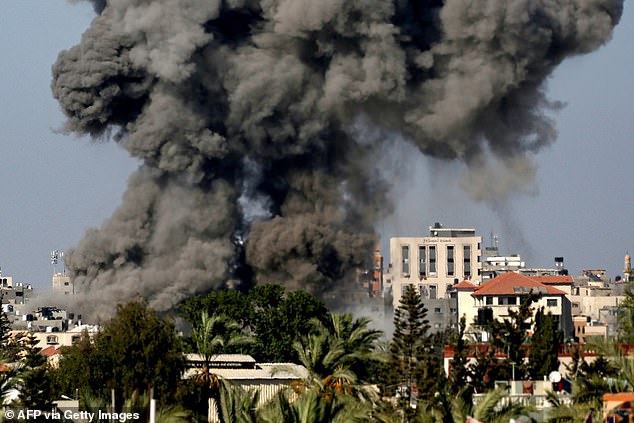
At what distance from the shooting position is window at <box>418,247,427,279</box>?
4245 inches

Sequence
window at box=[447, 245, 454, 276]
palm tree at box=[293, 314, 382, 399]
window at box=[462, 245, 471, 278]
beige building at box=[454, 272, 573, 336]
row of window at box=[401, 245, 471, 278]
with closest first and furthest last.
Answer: palm tree at box=[293, 314, 382, 399] < beige building at box=[454, 272, 573, 336] < window at box=[462, 245, 471, 278] < row of window at box=[401, 245, 471, 278] < window at box=[447, 245, 454, 276]

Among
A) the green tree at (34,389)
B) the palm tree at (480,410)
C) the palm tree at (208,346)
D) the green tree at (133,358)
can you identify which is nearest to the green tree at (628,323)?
the palm tree at (480,410)

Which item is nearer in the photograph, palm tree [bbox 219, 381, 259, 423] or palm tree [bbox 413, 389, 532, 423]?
palm tree [bbox 413, 389, 532, 423]

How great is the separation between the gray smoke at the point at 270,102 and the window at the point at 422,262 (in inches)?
1528

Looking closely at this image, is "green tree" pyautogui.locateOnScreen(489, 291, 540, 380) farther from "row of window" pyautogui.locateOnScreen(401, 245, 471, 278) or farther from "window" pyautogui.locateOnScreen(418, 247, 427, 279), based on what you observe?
"window" pyautogui.locateOnScreen(418, 247, 427, 279)

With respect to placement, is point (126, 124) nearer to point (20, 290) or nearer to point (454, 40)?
point (454, 40)

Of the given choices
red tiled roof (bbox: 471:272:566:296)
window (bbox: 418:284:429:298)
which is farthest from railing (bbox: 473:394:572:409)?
window (bbox: 418:284:429:298)

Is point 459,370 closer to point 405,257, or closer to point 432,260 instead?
point 432,260

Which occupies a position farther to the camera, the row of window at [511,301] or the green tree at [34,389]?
the row of window at [511,301]

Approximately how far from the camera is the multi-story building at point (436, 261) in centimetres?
10581

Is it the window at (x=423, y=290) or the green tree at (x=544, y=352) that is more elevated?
the window at (x=423, y=290)

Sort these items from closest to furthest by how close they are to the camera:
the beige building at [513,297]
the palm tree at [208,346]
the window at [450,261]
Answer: the palm tree at [208,346], the beige building at [513,297], the window at [450,261]

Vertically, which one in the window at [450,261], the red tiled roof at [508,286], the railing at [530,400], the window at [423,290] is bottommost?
the railing at [530,400]

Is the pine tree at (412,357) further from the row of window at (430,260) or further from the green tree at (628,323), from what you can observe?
the row of window at (430,260)
